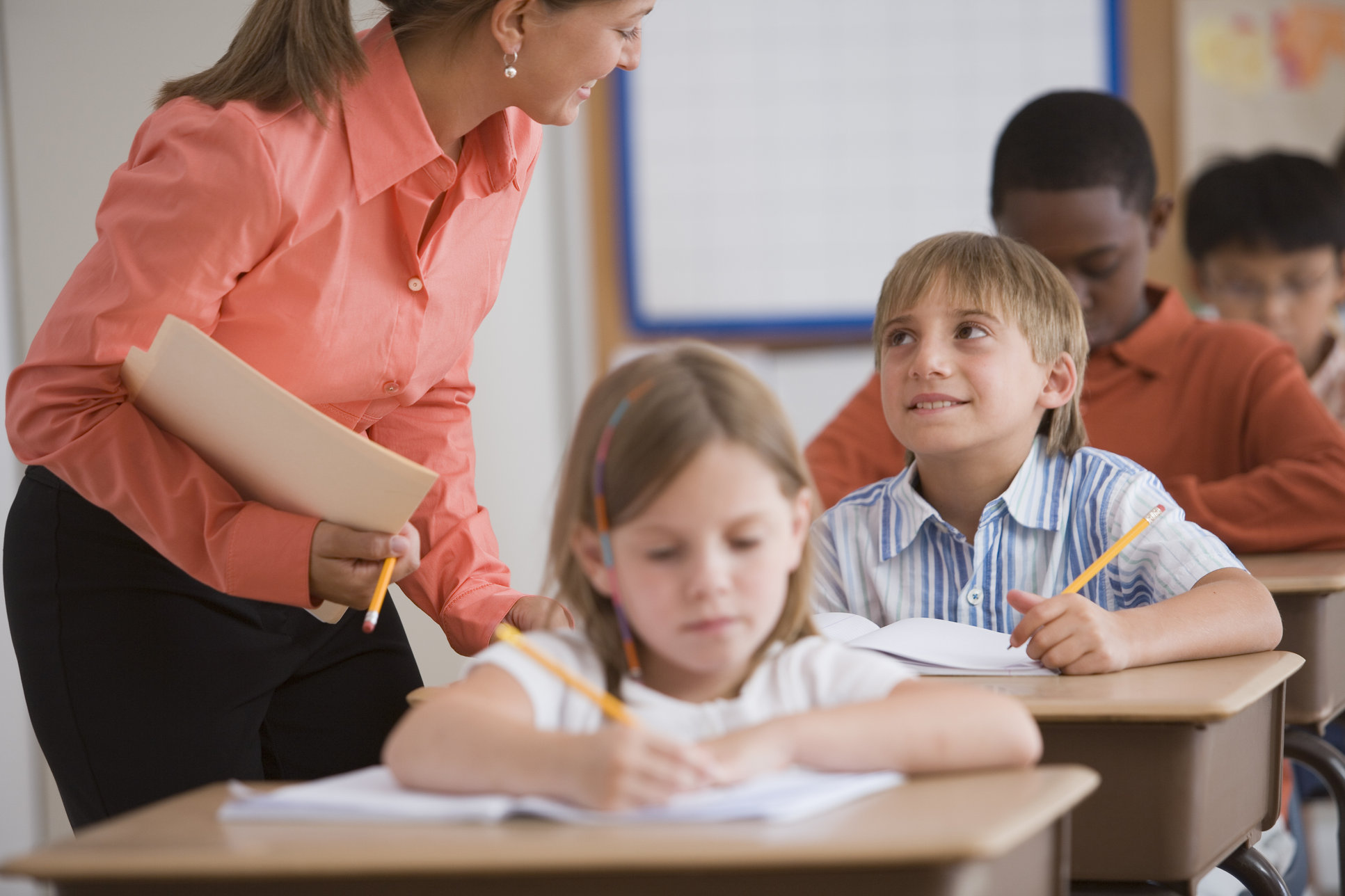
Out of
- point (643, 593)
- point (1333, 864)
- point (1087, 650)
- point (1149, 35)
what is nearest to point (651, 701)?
point (643, 593)

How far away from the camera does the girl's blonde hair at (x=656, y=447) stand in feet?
3.31

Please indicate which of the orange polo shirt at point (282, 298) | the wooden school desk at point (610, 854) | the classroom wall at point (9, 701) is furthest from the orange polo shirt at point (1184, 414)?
the classroom wall at point (9, 701)

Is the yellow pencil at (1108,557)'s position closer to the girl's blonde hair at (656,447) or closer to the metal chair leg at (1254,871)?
the metal chair leg at (1254,871)

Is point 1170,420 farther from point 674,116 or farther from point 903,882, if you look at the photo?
point 674,116

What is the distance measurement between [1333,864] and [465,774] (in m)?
3.02

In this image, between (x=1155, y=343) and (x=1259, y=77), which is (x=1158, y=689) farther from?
(x=1259, y=77)

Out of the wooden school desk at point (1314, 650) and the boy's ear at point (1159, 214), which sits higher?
the boy's ear at point (1159, 214)

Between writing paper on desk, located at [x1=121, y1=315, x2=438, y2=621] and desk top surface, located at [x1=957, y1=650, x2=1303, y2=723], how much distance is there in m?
0.54

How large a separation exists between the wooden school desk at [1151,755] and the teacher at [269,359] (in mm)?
514

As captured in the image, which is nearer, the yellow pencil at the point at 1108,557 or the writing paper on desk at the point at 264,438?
the writing paper on desk at the point at 264,438

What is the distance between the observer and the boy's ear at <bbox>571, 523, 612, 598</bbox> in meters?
1.05

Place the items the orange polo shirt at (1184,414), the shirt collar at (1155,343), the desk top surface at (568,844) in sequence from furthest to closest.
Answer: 1. the shirt collar at (1155,343)
2. the orange polo shirt at (1184,414)
3. the desk top surface at (568,844)

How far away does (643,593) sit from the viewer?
1.00 metres

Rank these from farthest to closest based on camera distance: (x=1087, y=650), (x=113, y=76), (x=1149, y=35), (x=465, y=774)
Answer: (x=1149, y=35), (x=113, y=76), (x=1087, y=650), (x=465, y=774)
